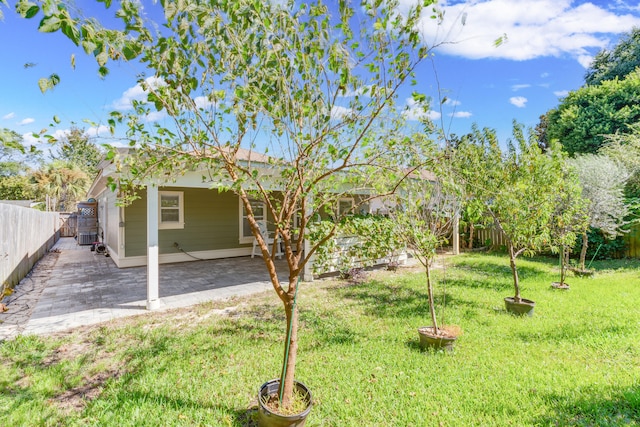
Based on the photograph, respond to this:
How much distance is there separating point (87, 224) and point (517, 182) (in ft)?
54.7

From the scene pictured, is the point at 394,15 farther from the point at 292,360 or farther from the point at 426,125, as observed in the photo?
the point at 292,360

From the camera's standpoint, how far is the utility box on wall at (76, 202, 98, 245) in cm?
1464

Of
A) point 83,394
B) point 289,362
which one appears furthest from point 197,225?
point 289,362

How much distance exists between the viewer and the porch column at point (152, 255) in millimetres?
5453

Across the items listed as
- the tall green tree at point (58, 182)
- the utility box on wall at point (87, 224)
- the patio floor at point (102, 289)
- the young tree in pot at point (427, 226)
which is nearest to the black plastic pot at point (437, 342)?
the young tree in pot at point (427, 226)

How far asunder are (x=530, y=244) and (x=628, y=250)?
8.47 metres

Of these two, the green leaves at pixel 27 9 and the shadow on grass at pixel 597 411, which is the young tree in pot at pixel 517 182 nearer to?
the shadow on grass at pixel 597 411

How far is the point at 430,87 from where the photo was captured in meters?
2.29

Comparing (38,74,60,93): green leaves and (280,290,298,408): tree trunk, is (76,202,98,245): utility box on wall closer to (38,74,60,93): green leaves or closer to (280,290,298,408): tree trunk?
(280,290,298,408): tree trunk

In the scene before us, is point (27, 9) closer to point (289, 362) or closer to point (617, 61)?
point (289, 362)

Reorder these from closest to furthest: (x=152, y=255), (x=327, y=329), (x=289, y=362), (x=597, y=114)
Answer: (x=289, y=362), (x=327, y=329), (x=152, y=255), (x=597, y=114)

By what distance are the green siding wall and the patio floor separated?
26.8 inches

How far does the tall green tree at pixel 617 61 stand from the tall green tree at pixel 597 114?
2.81 m

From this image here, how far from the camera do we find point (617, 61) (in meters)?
18.1
